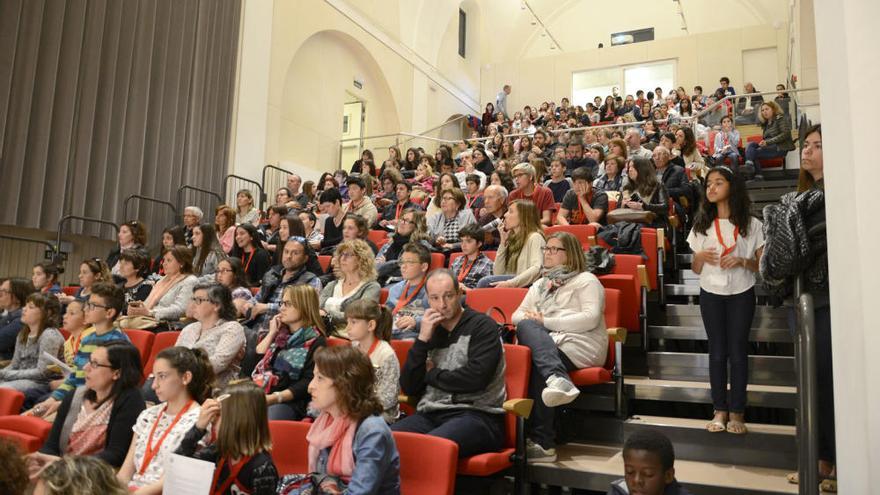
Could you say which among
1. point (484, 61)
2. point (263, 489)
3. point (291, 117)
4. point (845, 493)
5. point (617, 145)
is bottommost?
point (263, 489)

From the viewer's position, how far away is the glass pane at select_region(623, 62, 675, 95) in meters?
15.9

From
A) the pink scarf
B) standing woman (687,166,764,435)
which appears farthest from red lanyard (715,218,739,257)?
the pink scarf

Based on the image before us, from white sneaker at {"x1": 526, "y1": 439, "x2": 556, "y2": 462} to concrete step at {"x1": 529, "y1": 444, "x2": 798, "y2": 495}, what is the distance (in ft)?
0.13

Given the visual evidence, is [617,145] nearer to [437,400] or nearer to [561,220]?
[561,220]

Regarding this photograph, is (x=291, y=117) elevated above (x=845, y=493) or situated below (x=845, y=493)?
above

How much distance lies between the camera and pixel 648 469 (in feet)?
6.67

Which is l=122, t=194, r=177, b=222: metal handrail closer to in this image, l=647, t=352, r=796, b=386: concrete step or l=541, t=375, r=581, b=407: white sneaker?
l=647, t=352, r=796, b=386: concrete step

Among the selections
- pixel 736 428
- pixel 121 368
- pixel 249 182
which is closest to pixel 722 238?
pixel 736 428

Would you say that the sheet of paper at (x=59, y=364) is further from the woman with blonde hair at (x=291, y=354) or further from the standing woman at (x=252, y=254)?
the standing woman at (x=252, y=254)

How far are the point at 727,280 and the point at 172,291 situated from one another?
3.65 m

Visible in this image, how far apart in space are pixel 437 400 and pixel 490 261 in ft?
6.53

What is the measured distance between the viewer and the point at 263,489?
92.5 inches

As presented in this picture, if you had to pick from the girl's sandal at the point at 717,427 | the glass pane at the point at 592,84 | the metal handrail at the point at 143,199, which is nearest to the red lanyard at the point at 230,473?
the girl's sandal at the point at 717,427

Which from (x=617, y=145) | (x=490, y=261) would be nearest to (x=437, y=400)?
(x=490, y=261)
